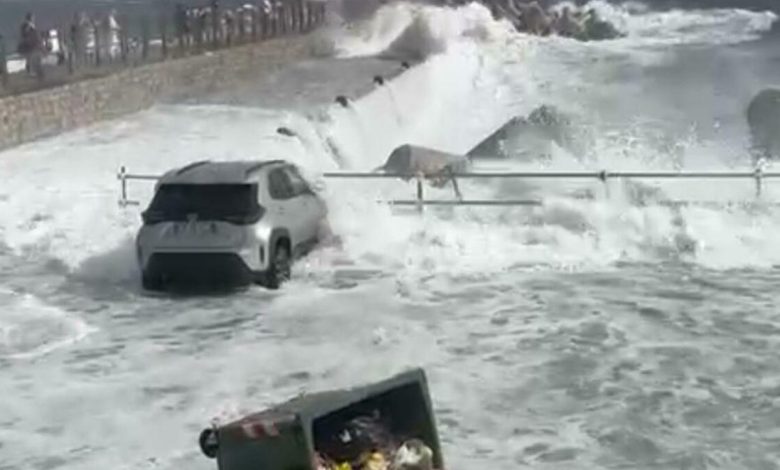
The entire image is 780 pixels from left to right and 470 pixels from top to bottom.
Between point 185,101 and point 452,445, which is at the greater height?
point 185,101

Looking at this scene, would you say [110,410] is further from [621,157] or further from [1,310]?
[621,157]

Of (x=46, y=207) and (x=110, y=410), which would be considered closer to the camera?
(x=110, y=410)

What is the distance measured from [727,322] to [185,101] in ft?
91.9

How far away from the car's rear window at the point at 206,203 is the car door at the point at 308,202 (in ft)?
4.09

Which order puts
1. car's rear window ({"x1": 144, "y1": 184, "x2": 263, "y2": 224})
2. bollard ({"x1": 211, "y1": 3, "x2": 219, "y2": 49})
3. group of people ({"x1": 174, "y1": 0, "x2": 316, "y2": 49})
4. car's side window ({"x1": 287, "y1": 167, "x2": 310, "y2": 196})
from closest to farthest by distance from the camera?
car's rear window ({"x1": 144, "y1": 184, "x2": 263, "y2": 224}) → car's side window ({"x1": 287, "y1": 167, "x2": 310, "y2": 196}) → group of people ({"x1": 174, "y1": 0, "x2": 316, "y2": 49}) → bollard ({"x1": 211, "y1": 3, "x2": 219, "y2": 49})

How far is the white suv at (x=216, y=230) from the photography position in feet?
62.8

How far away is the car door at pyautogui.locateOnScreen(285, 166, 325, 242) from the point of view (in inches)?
819

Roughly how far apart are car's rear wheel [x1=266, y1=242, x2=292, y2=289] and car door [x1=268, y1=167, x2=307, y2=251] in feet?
0.96

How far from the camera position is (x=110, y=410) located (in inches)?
567

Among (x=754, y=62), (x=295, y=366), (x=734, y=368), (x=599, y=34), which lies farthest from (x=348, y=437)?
(x=599, y=34)

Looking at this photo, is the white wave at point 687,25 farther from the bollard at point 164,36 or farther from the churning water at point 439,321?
the churning water at point 439,321

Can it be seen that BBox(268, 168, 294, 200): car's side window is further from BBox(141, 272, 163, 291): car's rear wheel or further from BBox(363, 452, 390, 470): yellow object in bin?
BBox(363, 452, 390, 470): yellow object in bin

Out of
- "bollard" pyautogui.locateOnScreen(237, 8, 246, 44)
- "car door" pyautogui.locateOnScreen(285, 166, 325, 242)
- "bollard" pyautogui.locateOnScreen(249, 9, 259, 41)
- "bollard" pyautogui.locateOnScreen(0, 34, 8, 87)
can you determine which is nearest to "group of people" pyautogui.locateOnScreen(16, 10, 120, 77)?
"bollard" pyautogui.locateOnScreen(0, 34, 8, 87)

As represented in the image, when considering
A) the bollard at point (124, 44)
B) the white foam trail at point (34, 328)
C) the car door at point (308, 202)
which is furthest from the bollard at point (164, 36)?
the white foam trail at point (34, 328)
